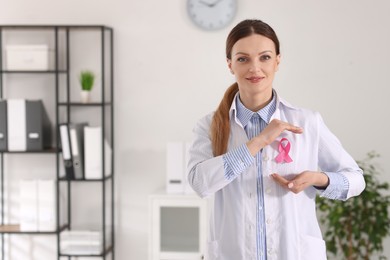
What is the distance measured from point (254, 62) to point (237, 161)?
0.25 m

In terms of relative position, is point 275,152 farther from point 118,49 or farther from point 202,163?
point 118,49

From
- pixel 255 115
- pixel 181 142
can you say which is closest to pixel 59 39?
pixel 181 142

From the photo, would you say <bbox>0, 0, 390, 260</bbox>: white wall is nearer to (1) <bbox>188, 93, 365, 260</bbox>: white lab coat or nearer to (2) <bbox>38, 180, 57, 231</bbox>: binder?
(2) <bbox>38, 180, 57, 231</bbox>: binder

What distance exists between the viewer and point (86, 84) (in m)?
4.17

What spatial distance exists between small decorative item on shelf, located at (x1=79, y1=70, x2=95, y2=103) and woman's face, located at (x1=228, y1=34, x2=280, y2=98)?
254cm

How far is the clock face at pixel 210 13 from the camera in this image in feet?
13.7

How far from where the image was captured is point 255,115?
1.77 metres

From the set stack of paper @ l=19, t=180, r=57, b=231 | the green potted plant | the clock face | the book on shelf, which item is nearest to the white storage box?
the book on shelf

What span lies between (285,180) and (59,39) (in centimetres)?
295

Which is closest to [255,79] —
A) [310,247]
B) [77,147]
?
[310,247]

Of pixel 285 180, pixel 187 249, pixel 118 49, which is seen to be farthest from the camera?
pixel 118 49

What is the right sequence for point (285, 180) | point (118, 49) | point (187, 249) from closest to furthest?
point (285, 180) → point (187, 249) → point (118, 49)

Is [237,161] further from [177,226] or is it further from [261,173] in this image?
[177,226]

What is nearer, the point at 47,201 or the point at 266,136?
the point at 266,136
